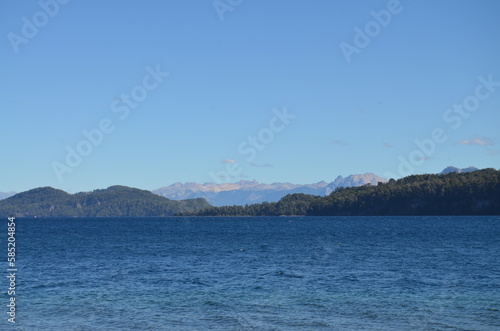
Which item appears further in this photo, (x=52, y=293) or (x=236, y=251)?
(x=236, y=251)

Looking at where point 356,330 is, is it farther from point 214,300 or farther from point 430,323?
point 214,300

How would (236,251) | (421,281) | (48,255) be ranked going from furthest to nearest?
(236,251) < (48,255) < (421,281)

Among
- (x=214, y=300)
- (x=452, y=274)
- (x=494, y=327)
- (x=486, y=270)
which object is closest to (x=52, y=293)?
(x=214, y=300)

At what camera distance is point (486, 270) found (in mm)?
60562

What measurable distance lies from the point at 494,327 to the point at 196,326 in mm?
19034

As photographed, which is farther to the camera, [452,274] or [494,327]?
[452,274]

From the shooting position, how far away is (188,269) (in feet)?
213

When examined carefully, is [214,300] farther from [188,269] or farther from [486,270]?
[486,270]

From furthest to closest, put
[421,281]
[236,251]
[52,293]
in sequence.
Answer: [236,251] → [421,281] → [52,293]

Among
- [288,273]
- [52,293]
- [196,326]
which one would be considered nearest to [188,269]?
[288,273]

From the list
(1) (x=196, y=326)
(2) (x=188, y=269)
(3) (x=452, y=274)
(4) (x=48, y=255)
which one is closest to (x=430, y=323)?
(1) (x=196, y=326)

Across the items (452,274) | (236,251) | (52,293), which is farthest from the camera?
(236,251)

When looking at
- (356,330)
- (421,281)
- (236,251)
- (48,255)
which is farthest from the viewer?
(236,251)

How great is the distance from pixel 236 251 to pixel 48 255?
2954 cm
